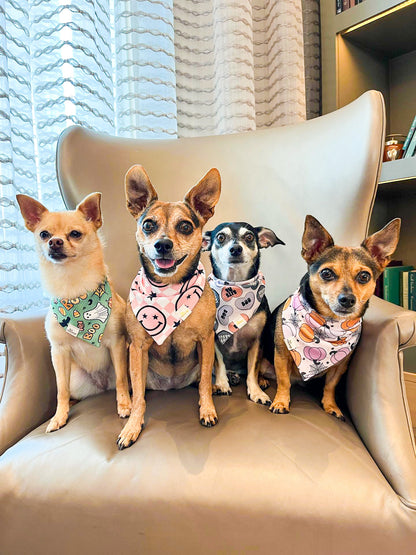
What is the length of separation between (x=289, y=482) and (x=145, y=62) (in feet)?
5.47

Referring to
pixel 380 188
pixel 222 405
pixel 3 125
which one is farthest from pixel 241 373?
pixel 380 188

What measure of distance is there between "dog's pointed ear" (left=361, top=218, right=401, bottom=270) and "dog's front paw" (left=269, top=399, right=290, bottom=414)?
1.39 feet

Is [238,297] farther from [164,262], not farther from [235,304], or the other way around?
[164,262]

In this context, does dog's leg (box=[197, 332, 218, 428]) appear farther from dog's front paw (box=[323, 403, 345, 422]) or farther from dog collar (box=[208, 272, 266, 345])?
dog's front paw (box=[323, 403, 345, 422])

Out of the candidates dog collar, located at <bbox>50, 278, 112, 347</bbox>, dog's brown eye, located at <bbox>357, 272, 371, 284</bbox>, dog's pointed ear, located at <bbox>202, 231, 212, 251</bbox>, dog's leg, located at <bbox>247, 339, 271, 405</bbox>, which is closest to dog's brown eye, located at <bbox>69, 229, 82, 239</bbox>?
dog collar, located at <bbox>50, 278, 112, 347</bbox>

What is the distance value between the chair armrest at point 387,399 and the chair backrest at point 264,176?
394 millimetres

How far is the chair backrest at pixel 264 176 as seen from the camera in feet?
3.88

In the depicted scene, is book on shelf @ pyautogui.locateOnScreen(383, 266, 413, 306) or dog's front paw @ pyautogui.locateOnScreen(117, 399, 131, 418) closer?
dog's front paw @ pyautogui.locateOnScreen(117, 399, 131, 418)

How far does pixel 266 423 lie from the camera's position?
852 millimetres

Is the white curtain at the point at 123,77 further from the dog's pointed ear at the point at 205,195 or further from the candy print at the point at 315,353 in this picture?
the candy print at the point at 315,353

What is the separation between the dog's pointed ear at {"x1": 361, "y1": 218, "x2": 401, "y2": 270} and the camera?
918mm

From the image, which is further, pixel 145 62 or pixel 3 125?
pixel 145 62

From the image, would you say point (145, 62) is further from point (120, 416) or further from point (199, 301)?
point (120, 416)

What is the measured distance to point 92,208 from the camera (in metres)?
1.03
